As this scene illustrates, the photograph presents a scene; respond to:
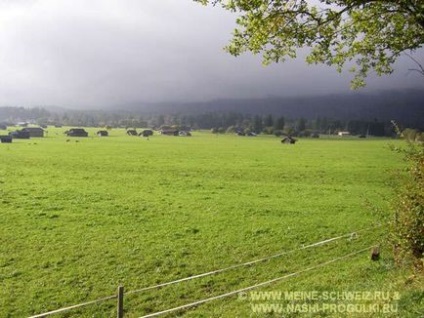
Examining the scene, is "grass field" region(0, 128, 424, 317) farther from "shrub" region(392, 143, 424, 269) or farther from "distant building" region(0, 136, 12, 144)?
"distant building" region(0, 136, 12, 144)

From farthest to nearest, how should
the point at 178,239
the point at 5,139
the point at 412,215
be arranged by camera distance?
the point at 5,139, the point at 178,239, the point at 412,215

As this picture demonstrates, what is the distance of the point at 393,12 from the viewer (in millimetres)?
14570

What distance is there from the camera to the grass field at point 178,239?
16.3 metres

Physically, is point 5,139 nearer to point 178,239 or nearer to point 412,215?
point 178,239

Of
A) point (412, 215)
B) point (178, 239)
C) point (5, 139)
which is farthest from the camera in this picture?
point (5, 139)

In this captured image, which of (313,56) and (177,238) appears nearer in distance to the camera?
(313,56)

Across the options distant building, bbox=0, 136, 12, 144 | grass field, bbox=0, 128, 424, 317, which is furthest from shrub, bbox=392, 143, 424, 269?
distant building, bbox=0, 136, 12, 144

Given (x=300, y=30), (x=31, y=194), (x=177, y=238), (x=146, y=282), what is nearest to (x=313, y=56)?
(x=300, y=30)

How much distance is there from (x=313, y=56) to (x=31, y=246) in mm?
17325

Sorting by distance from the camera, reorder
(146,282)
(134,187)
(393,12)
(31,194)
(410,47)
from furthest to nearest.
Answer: (134,187), (31,194), (146,282), (410,47), (393,12)

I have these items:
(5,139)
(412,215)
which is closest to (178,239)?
(412,215)

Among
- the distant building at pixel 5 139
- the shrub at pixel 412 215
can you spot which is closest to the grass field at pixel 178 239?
the shrub at pixel 412 215

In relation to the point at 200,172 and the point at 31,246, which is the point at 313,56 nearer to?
the point at 31,246

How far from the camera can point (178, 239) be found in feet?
80.1
